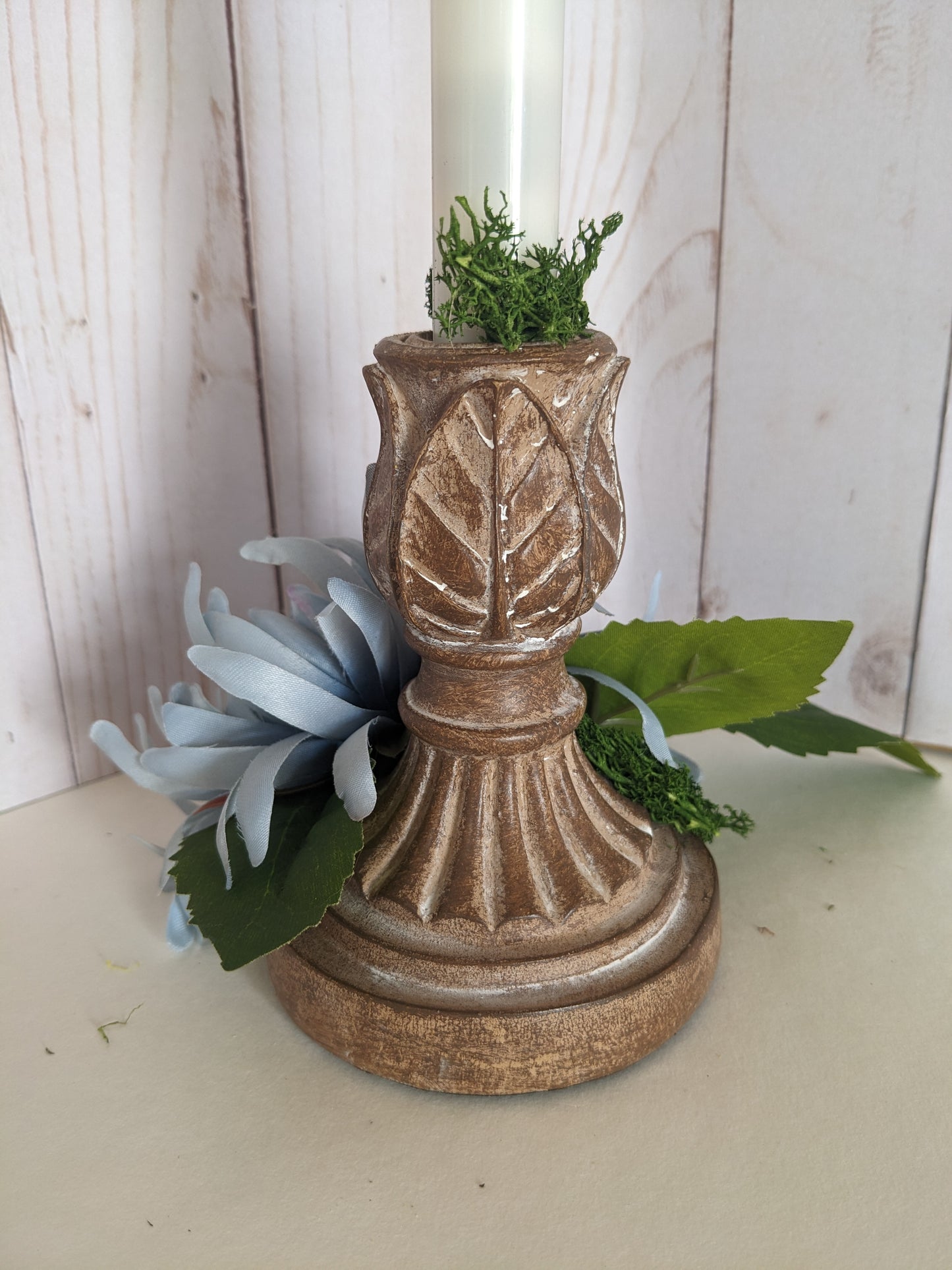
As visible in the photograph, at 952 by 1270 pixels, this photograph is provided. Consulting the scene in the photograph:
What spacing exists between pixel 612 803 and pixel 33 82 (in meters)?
0.36

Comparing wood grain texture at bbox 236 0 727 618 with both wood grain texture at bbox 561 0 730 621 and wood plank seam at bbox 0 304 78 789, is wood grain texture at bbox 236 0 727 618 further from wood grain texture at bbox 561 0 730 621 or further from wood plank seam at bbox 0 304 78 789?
wood plank seam at bbox 0 304 78 789

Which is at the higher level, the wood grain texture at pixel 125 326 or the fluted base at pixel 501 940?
the wood grain texture at pixel 125 326

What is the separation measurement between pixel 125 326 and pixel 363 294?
0.11 meters

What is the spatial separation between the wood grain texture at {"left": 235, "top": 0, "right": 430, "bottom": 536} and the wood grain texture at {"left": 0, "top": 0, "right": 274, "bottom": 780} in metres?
0.01

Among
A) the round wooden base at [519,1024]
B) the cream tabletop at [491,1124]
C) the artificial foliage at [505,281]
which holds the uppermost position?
the artificial foliage at [505,281]

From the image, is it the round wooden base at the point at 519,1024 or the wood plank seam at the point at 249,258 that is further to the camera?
the wood plank seam at the point at 249,258

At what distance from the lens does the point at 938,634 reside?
0.54m

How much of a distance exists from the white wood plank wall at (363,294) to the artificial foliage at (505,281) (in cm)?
20

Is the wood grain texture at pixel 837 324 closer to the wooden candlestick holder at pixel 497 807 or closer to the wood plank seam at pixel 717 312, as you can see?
the wood plank seam at pixel 717 312

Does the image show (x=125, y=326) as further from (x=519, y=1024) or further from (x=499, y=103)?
(x=519, y=1024)

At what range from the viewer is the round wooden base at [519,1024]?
0.33 meters

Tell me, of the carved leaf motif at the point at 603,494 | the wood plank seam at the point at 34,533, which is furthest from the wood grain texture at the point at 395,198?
the carved leaf motif at the point at 603,494

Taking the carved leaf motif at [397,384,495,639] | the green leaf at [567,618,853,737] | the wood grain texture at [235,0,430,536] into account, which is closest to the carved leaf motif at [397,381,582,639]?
the carved leaf motif at [397,384,495,639]

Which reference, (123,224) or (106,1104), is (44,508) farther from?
(106,1104)
